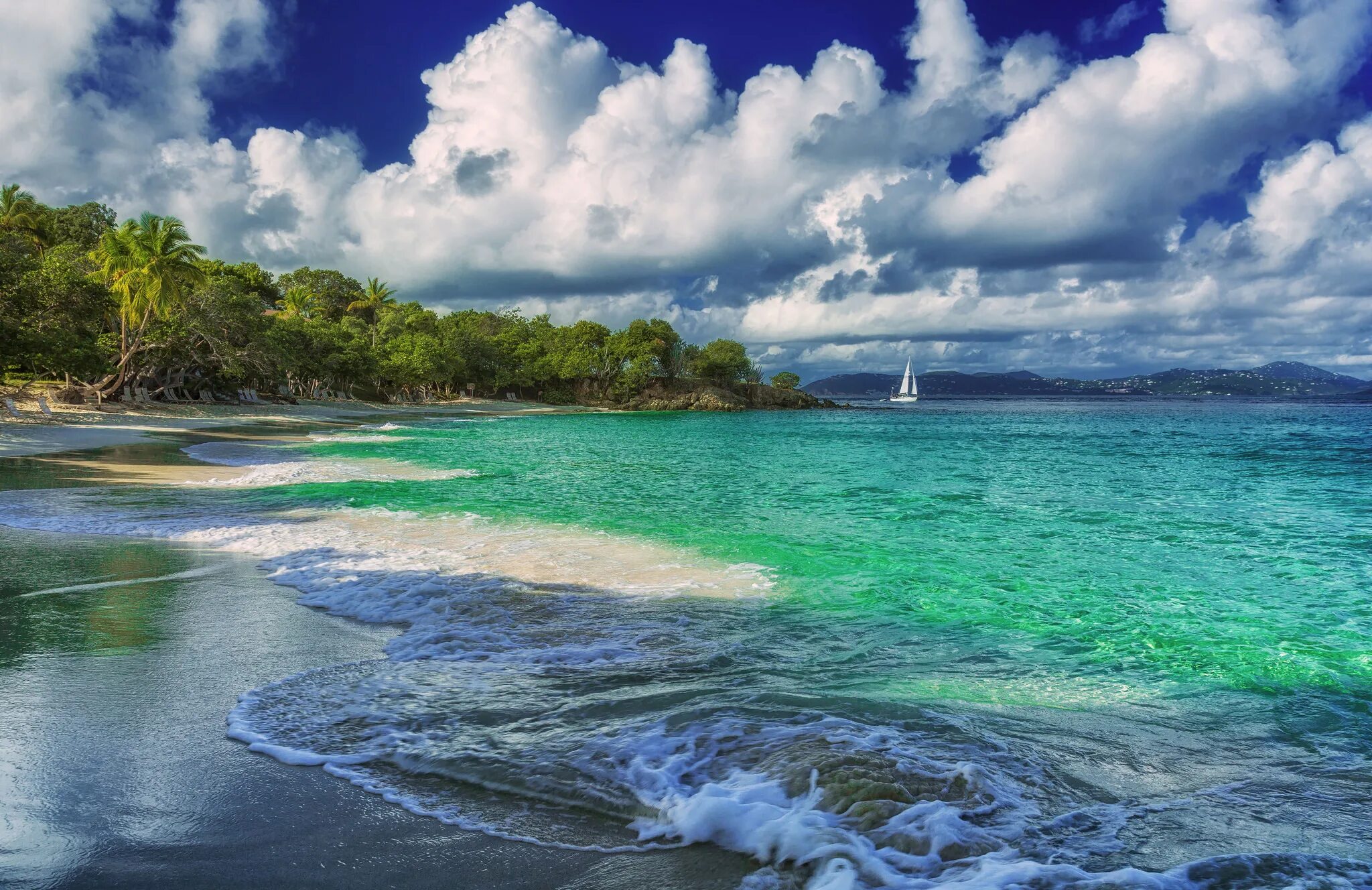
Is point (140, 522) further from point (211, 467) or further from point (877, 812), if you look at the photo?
point (877, 812)

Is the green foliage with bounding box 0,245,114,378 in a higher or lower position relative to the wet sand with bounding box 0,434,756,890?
higher

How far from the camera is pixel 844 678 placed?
6141mm

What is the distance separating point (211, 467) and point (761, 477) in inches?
635

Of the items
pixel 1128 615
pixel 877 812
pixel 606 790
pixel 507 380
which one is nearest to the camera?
pixel 877 812

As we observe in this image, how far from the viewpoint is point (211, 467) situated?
69.4 feet

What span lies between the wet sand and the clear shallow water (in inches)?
8.6

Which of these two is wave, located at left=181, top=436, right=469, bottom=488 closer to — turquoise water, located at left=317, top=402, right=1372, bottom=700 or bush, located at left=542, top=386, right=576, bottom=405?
turquoise water, located at left=317, top=402, right=1372, bottom=700

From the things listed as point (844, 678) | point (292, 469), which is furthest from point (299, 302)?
point (844, 678)

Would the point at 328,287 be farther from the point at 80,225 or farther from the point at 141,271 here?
the point at 141,271

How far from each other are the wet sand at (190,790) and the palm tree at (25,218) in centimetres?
6200

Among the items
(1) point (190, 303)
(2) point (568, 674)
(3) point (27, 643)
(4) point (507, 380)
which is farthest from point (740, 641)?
(4) point (507, 380)

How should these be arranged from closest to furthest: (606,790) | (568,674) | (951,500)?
(606,790) → (568,674) → (951,500)

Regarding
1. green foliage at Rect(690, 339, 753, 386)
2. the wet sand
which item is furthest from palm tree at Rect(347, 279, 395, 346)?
the wet sand

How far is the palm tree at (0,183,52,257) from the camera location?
177ft
